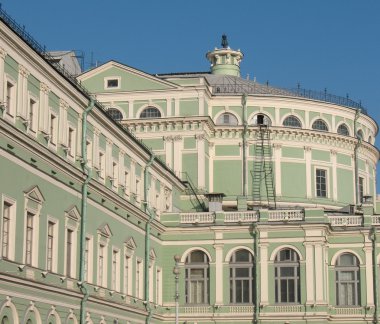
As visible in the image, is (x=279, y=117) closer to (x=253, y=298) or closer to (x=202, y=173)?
(x=202, y=173)

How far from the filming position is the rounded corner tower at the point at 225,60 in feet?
283

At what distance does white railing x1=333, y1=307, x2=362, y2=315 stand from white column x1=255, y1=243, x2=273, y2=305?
Result: 4.75m

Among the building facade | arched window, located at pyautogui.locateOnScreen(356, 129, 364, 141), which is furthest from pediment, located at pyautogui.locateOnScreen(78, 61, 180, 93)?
arched window, located at pyautogui.locateOnScreen(356, 129, 364, 141)

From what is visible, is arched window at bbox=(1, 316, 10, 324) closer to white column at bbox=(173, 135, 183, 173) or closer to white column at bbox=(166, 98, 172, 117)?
white column at bbox=(173, 135, 183, 173)

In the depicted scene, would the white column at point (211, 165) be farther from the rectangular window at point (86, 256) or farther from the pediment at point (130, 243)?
the rectangular window at point (86, 256)

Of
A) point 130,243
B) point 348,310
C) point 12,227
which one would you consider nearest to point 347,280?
point 348,310

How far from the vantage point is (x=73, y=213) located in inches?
1721

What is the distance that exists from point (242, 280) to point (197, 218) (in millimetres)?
4990

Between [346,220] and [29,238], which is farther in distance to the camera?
[346,220]

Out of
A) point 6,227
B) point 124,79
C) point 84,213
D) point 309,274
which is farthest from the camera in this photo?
point 124,79

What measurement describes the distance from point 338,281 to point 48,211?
26.0 m

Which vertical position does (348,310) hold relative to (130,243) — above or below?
below

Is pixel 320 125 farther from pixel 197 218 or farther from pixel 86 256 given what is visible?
pixel 86 256

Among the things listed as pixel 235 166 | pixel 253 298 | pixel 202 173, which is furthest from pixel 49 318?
pixel 235 166
